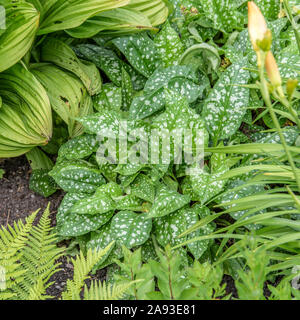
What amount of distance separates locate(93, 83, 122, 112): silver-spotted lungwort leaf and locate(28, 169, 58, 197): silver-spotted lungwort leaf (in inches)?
15.0

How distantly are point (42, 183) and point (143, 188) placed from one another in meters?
0.49

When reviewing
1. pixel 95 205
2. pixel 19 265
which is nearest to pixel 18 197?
pixel 95 205

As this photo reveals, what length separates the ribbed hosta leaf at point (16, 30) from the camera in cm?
147

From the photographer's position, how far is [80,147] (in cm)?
175

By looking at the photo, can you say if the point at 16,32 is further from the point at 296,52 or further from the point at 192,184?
the point at 296,52

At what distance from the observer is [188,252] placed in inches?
63.5

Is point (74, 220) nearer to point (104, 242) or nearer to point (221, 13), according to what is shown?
point (104, 242)

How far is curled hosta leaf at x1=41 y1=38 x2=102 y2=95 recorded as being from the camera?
5.74ft

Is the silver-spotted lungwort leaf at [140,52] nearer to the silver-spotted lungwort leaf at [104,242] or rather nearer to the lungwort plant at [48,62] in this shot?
the lungwort plant at [48,62]

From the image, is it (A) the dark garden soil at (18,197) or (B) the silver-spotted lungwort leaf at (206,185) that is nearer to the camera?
(B) the silver-spotted lungwort leaf at (206,185)

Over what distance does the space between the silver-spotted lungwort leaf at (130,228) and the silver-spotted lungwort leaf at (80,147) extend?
1.05ft

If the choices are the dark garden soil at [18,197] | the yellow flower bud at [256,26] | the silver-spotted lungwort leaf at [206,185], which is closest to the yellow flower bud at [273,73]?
the yellow flower bud at [256,26]

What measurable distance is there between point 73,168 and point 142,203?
31 centimetres

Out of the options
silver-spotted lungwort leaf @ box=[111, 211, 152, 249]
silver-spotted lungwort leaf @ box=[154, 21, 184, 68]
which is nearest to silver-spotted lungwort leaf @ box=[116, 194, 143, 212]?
silver-spotted lungwort leaf @ box=[111, 211, 152, 249]
